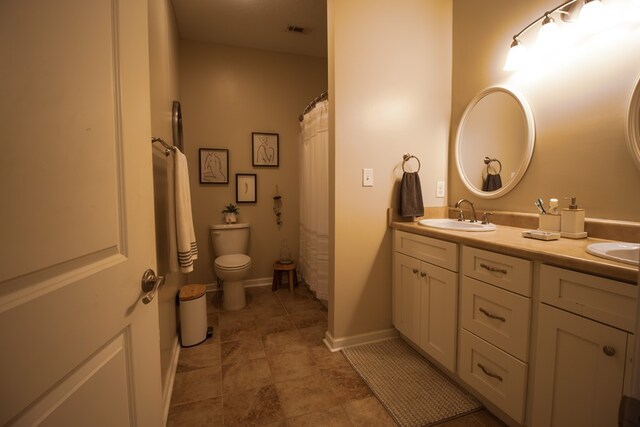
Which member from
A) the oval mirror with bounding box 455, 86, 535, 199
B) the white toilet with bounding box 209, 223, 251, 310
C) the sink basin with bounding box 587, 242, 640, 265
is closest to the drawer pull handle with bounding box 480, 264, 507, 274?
the sink basin with bounding box 587, 242, 640, 265

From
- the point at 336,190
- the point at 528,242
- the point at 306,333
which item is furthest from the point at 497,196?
the point at 306,333

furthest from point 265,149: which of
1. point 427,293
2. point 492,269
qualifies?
point 492,269

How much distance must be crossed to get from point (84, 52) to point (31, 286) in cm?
47

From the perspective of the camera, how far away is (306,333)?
90.5 inches

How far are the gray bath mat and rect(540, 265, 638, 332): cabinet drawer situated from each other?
2.58 ft

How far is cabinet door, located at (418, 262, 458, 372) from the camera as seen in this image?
158 centimetres

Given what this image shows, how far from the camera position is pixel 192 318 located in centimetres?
211

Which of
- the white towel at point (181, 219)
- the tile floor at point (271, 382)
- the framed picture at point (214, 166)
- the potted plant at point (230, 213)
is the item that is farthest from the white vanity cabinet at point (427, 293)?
the framed picture at point (214, 166)

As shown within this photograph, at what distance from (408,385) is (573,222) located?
1.21m

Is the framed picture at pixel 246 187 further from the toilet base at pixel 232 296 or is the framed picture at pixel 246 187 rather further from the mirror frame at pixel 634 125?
the mirror frame at pixel 634 125

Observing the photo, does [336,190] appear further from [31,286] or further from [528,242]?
[31,286]

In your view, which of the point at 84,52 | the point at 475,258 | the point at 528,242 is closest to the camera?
the point at 84,52

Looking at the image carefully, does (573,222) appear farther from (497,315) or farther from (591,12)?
(591,12)

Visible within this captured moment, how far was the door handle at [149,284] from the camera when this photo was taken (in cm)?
81
